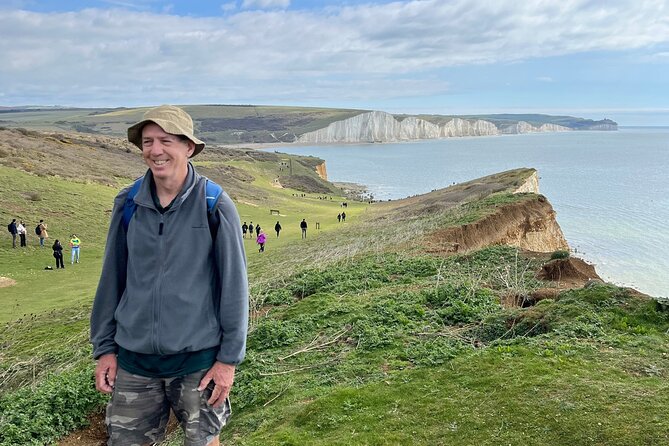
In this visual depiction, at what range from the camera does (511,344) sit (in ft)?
24.2

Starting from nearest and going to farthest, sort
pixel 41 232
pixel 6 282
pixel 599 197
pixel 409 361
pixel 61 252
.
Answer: pixel 409 361 → pixel 6 282 → pixel 61 252 → pixel 41 232 → pixel 599 197

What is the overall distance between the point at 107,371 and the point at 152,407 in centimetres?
37

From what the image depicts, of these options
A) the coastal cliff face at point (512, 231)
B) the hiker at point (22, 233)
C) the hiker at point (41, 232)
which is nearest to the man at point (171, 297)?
the coastal cliff face at point (512, 231)

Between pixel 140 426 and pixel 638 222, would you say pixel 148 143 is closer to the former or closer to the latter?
pixel 140 426

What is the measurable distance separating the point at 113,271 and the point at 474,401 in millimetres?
3842

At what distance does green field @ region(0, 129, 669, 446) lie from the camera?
5141 mm

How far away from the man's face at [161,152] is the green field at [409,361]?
3.17m

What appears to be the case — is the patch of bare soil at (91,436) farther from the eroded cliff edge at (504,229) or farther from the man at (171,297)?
the eroded cliff edge at (504,229)

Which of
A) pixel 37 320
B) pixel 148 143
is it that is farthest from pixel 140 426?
pixel 37 320

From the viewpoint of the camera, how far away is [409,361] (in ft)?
24.6

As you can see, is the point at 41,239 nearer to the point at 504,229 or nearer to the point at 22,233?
the point at 22,233

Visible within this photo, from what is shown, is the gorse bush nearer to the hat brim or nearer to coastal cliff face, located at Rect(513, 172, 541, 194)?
the hat brim

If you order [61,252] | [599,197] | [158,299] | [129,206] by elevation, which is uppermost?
[129,206]

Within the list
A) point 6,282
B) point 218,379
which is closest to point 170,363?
point 218,379
